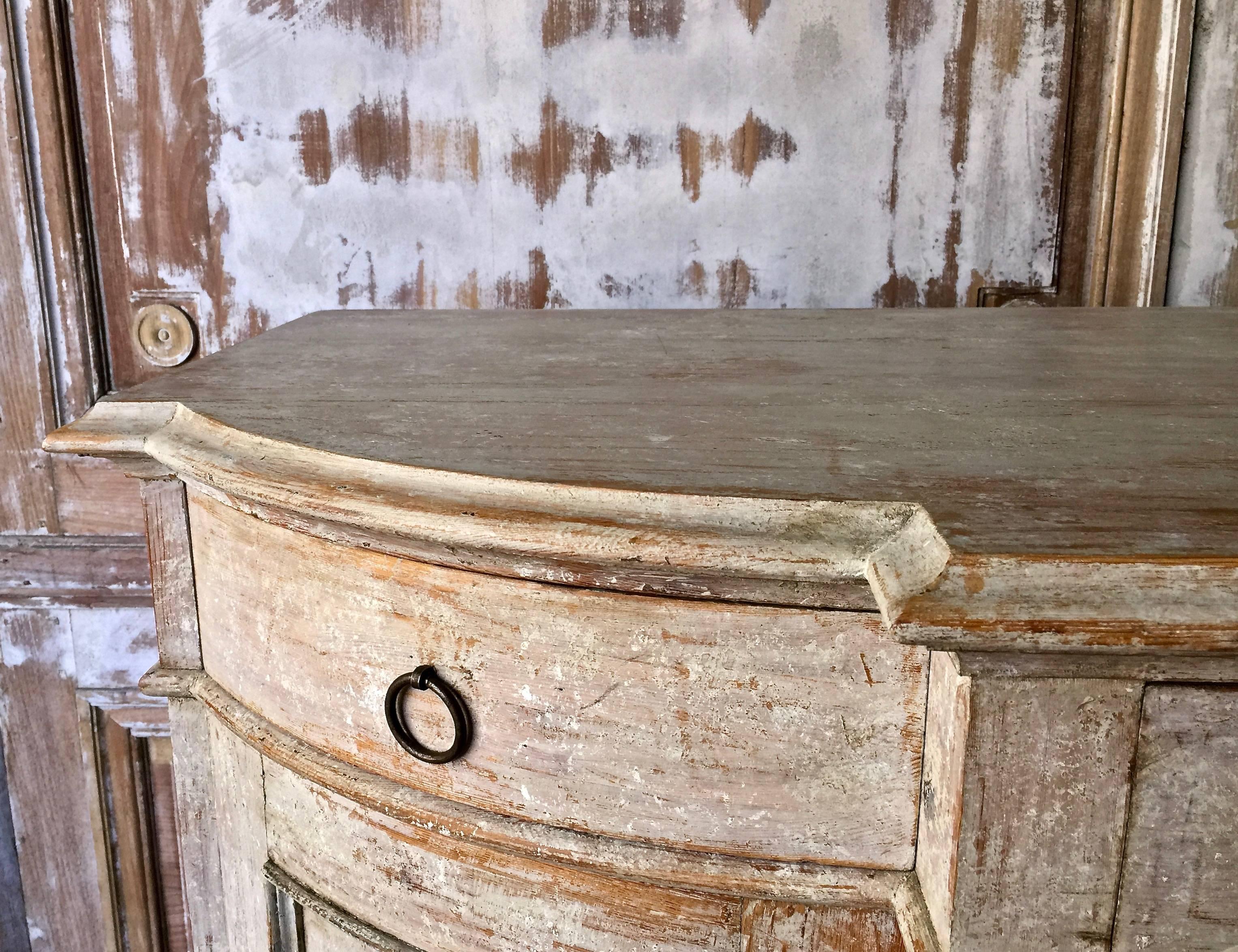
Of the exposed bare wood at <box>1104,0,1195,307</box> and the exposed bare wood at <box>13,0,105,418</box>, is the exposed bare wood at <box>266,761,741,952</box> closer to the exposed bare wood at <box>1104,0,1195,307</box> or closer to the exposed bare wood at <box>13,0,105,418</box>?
the exposed bare wood at <box>13,0,105,418</box>

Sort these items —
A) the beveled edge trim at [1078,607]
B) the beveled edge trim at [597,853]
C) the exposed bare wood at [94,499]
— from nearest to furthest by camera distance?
the beveled edge trim at [1078,607], the beveled edge trim at [597,853], the exposed bare wood at [94,499]

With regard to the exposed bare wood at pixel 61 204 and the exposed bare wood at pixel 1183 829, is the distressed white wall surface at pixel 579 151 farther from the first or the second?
the exposed bare wood at pixel 1183 829

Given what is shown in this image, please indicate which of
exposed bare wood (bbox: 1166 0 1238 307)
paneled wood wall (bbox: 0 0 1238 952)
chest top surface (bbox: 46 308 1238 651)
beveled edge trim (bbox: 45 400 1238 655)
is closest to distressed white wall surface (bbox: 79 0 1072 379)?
paneled wood wall (bbox: 0 0 1238 952)

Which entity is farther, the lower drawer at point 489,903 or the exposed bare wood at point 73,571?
the exposed bare wood at point 73,571

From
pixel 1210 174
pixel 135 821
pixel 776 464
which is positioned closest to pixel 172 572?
pixel 776 464

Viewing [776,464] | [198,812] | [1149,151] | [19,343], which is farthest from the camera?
[19,343]

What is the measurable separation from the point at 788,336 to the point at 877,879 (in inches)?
16.8

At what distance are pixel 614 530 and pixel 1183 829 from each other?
229 millimetres

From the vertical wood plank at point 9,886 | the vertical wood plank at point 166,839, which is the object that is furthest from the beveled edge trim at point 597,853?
the vertical wood plank at point 9,886

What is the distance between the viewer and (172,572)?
580mm

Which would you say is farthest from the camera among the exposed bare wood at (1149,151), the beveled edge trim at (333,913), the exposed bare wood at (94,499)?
the exposed bare wood at (94,499)

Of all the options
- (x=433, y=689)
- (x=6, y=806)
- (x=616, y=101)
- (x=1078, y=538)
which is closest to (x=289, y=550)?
(x=433, y=689)

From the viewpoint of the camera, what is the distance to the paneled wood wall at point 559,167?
3.16ft

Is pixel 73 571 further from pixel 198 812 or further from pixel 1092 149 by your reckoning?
pixel 1092 149
